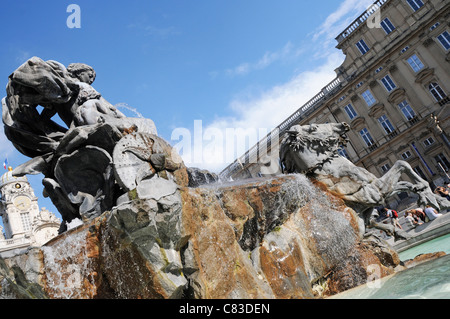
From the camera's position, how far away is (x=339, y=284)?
221 inches

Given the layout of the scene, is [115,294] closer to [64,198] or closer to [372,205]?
[64,198]

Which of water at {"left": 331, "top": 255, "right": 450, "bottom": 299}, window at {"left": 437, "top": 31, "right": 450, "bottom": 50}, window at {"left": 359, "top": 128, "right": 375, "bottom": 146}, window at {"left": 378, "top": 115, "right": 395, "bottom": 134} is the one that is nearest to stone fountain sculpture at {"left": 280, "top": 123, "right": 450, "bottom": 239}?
water at {"left": 331, "top": 255, "right": 450, "bottom": 299}

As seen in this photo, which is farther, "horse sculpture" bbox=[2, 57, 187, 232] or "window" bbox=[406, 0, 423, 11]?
"window" bbox=[406, 0, 423, 11]

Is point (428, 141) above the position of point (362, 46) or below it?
below

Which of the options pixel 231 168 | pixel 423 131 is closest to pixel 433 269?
pixel 231 168

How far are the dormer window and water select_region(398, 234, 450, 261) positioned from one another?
34050 mm

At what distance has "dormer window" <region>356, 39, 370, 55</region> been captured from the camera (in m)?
37.9

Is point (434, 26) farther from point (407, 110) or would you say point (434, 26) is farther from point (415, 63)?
point (407, 110)

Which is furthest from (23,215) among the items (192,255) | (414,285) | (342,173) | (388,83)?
(414,285)

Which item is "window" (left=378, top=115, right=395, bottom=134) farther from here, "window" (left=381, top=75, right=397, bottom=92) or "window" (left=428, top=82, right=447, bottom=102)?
"window" (left=428, top=82, right=447, bottom=102)

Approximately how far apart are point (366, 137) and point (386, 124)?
8.36ft

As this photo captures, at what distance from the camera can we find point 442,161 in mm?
31281

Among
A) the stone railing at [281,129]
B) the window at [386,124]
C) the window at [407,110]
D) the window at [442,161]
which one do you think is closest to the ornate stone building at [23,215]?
the stone railing at [281,129]
